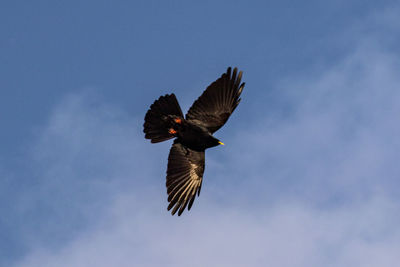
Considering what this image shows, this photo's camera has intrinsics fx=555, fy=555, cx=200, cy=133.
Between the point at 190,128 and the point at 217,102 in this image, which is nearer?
the point at 190,128

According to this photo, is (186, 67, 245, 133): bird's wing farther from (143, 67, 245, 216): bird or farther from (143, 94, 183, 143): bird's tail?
(143, 94, 183, 143): bird's tail

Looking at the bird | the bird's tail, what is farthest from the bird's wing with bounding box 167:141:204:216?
the bird's tail

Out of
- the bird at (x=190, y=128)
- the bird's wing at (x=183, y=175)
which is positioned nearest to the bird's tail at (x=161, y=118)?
the bird at (x=190, y=128)

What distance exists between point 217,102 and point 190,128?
1327 mm

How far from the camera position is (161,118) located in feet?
49.5

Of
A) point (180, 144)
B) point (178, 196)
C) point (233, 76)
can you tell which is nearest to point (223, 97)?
point (233, 76)

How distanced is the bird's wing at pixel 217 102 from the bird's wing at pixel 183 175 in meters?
0.94

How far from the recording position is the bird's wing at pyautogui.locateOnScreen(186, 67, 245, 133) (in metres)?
15.9

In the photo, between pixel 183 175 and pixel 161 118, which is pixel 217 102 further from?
pixel 183 175

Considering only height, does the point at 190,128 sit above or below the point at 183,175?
above

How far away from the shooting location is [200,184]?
1516 centimetres

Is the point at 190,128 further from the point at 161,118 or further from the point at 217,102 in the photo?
the point at 217,102

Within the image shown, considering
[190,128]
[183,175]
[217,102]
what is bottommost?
[183,175]

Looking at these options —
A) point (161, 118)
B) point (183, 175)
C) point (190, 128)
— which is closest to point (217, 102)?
point (190, 128)
